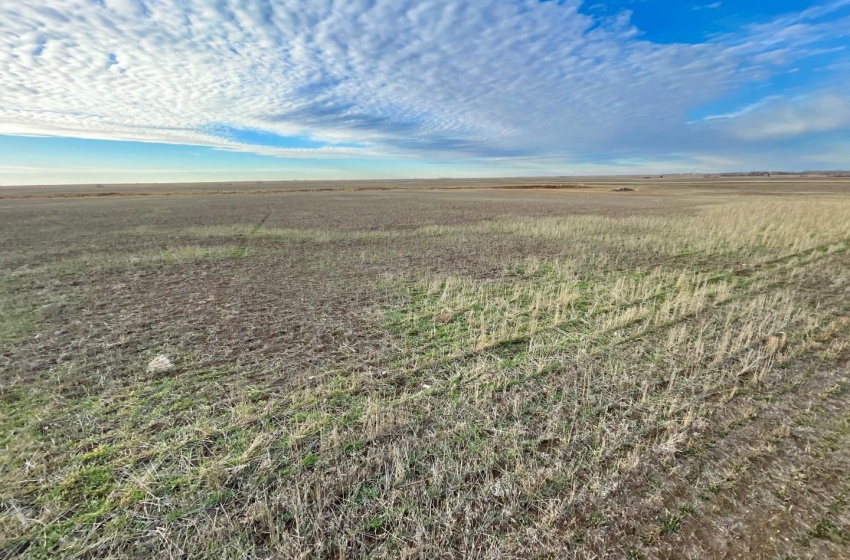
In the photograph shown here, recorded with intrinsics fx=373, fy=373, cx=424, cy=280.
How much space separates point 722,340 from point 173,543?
8047 mm

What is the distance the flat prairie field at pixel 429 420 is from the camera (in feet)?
9.77

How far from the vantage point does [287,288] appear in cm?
1042

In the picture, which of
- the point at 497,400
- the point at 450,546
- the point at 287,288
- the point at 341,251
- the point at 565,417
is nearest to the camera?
the point at 450,546

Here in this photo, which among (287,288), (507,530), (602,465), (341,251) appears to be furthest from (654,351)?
(341,251)

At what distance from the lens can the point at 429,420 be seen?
4410 millimetres

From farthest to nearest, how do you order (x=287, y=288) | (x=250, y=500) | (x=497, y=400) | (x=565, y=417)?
(x=287, y=288)
(x=497, y=400)
(x=565, y=417)
(x=250, y=500)

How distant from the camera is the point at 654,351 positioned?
6.19 m

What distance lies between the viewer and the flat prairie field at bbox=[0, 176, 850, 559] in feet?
9.77

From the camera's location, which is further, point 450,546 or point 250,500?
point 250,500

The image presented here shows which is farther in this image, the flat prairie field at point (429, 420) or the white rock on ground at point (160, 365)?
the white rock on ground at point (160, 365)

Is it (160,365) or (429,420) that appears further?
(160,365)

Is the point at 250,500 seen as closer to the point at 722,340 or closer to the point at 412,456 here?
the point at 412,456

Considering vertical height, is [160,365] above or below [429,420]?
below

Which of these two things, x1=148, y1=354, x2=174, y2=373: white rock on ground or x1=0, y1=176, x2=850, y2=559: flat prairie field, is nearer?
x1=0, y1=176, x2=850, y2=559: flat prairie field
